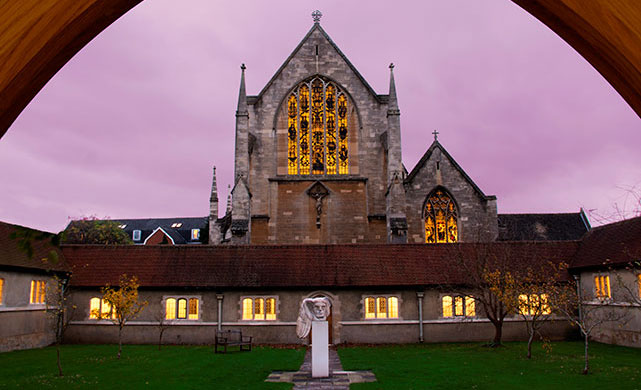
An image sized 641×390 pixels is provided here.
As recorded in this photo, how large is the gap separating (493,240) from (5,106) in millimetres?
31066

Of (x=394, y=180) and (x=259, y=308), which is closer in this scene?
(x=259, y=308)

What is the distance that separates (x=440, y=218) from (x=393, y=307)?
26.4ft

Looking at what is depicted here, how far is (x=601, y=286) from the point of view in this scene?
80.3 ft

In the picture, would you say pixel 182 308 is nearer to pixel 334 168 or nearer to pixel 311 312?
pixel 311 312

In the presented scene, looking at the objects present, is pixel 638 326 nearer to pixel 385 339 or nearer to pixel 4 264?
pixel 385 339

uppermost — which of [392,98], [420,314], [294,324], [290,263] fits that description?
[392,98]

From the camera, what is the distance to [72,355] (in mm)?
21062

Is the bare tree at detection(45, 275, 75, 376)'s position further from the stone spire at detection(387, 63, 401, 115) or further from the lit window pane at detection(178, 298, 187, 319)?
the stone spire at detection(387, 63, 401, 115)

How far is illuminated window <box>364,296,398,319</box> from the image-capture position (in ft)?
84.3

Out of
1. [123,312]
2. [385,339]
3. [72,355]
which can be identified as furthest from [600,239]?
[72,355]

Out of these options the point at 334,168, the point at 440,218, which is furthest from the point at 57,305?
the point at 440,218

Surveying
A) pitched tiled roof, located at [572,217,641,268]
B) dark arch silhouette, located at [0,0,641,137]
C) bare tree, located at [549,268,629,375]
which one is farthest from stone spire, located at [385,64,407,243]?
dark arch silhouette, located at [0,0,641,137]

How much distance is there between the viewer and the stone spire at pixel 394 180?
29.4 m

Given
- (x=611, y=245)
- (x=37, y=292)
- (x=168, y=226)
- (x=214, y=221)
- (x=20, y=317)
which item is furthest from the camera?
(x=168, y=226)
